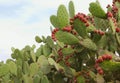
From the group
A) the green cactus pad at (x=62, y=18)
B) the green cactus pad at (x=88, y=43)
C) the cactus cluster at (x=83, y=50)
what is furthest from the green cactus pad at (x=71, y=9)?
the green cactus pad at (x=88, y=43)

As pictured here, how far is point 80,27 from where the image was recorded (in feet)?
9.46

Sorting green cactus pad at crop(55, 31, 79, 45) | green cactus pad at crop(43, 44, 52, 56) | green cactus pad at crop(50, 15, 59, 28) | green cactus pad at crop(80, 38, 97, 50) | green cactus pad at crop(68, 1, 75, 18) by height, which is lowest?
green cactus pad at crop(43, 44, 52, 56)

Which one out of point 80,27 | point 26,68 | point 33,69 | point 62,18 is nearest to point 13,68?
point 26,68

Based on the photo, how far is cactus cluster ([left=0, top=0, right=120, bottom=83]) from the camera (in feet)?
9.35

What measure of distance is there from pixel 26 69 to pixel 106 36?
0.92 metres

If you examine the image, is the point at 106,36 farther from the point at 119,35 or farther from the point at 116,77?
the point at 116,77

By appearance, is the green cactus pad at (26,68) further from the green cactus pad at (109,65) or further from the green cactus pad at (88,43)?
the green cactus pad at (109,65)

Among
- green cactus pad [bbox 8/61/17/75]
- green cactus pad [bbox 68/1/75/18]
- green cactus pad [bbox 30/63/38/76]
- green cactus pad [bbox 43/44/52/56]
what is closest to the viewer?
green cactus pad [bbox 68/1/75/18]

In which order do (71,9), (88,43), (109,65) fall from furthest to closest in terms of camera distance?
(71,9), (88,43), (109,65)

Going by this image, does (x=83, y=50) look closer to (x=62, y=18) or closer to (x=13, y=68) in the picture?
(x=62, y=18)

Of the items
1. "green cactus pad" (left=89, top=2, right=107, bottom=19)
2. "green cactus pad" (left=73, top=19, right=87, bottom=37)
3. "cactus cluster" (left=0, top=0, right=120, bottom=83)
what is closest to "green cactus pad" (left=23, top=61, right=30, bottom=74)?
"cactus cluster" (left=0, top=0, right=120, bottom=83)

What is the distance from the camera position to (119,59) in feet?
9.43

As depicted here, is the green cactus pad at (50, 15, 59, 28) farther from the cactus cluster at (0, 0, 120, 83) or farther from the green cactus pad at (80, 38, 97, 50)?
the green cactus pad at (80, 38, 97, 50)

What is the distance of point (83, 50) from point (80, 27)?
239mm
